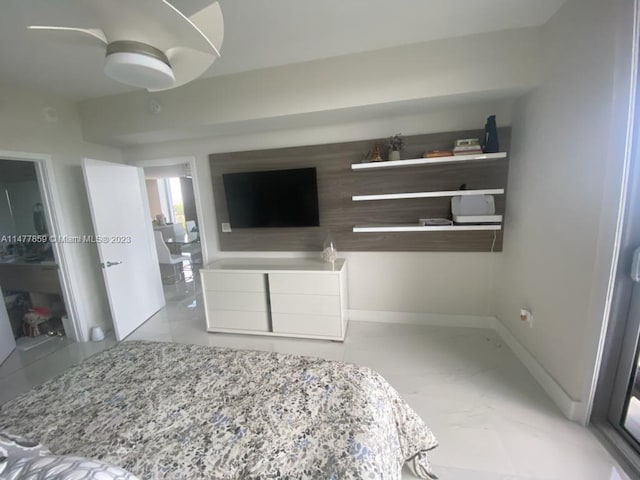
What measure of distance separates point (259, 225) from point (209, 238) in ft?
2.43

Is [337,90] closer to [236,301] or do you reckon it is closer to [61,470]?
[236,301]

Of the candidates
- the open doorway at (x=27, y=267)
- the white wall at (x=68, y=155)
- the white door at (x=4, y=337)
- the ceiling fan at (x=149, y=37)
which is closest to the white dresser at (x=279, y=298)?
the white wall at (x=68, y=155)

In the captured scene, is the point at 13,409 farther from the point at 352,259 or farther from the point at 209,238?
the point at 352,259

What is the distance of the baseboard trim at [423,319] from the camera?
2676 mm

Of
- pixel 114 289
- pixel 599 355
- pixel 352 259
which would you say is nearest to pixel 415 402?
pixel 599 355

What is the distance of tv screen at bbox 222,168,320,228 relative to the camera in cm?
268

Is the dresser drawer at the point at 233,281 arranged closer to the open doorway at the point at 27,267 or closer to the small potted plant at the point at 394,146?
the open doorway at the point at 27,267

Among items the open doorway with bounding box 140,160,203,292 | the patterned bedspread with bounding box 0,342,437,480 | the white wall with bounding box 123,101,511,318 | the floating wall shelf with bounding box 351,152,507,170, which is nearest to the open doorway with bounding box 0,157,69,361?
the open doorway with bounding box 140,160,203,292

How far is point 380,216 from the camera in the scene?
2678 millimetres

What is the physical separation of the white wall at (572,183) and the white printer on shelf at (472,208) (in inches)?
8.5

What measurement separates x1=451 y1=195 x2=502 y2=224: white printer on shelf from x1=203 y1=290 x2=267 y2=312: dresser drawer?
6.54 ft

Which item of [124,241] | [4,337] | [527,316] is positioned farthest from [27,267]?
[527,316]

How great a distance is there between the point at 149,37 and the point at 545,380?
9.61 ft

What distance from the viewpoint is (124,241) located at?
2945 millimetres
